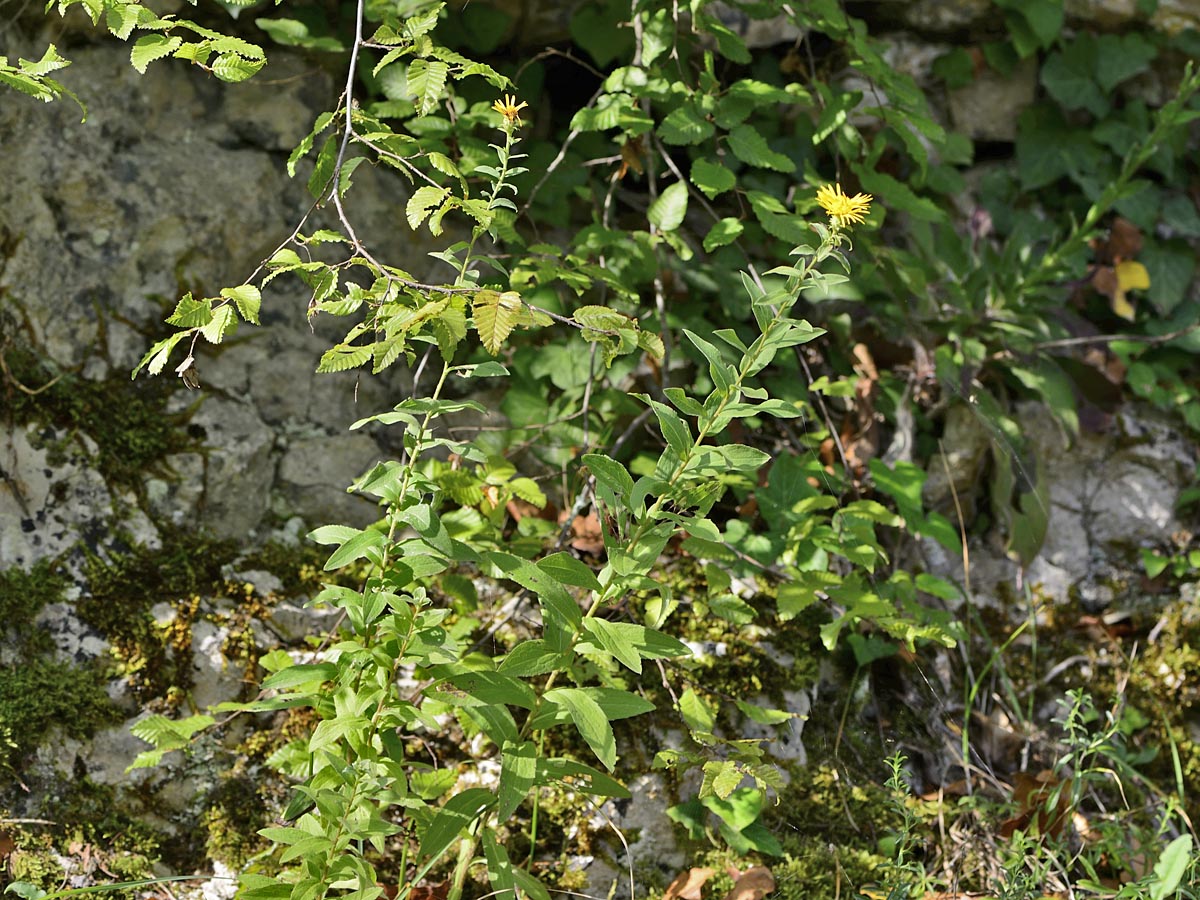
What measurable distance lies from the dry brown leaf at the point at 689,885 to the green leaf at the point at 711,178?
Result: 4.90 feet

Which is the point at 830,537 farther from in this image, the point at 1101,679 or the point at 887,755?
the point at 1101,679

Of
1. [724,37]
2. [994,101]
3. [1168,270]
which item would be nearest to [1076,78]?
[994,101]

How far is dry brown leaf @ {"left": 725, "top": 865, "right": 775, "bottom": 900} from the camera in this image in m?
2.03

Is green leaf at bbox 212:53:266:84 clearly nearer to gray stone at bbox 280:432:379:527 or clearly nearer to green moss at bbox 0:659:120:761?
gray stone at bbox 280:432:379:527

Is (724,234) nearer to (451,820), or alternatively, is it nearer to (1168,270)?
(451,820)

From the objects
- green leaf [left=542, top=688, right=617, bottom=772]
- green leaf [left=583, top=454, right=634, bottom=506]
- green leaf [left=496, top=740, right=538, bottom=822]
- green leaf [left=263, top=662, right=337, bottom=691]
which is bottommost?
green leaf [left=263, top=662, right=337, bottom=691]

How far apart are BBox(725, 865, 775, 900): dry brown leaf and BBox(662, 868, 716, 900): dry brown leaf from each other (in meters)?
0.06

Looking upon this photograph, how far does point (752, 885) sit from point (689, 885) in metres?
0.13

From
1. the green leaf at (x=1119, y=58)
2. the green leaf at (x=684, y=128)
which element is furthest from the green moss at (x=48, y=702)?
the green leaf at (x=1119, y=58)

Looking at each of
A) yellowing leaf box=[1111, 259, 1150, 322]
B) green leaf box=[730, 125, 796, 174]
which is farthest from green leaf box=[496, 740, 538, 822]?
yellowing leaf box=[1111, 259, 1150, 322]

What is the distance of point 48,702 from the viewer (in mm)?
2121

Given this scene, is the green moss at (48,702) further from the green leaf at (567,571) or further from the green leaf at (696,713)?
the green leaf at (696,713)

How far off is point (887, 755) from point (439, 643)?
1232mm

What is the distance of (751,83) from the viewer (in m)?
2.47
